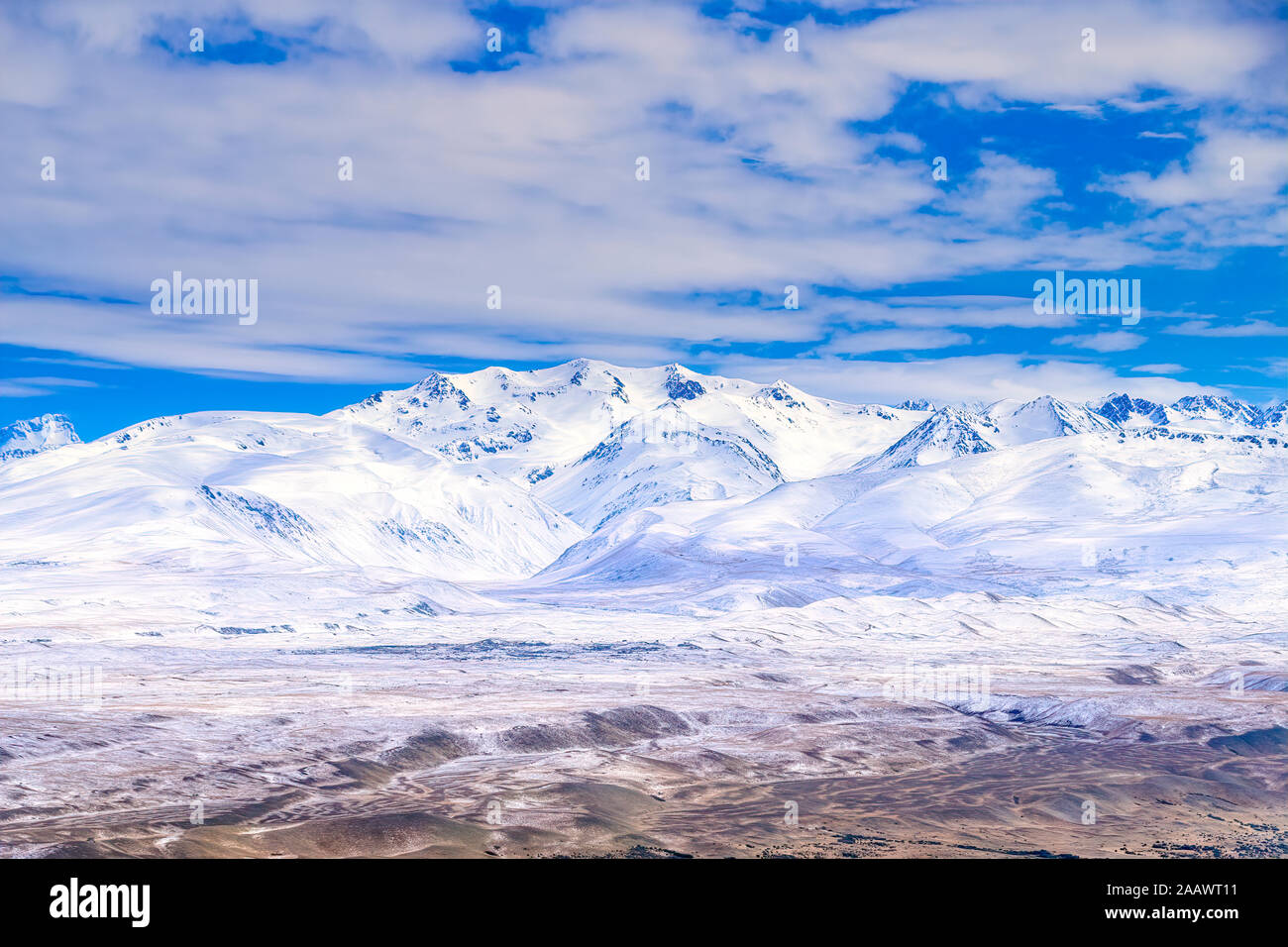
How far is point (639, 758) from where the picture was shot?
95.1 meters

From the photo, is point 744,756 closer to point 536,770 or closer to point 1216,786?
point 536,770

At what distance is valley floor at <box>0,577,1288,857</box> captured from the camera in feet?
219

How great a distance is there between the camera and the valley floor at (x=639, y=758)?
219ft

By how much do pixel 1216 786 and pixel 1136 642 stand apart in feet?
376
